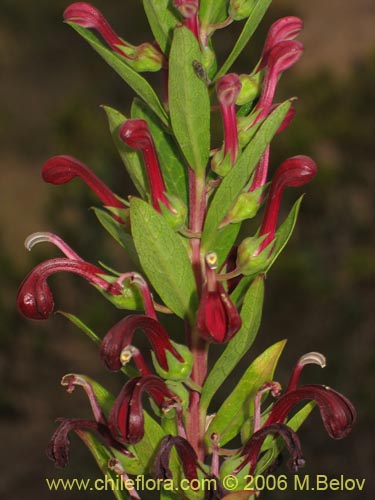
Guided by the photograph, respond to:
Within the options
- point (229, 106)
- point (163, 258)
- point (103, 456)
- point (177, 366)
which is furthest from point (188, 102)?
point (103, 456)

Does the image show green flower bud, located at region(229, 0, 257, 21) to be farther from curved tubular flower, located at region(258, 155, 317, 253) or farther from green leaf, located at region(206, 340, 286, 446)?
green leaf, located at region(206, 340, 286, 446)

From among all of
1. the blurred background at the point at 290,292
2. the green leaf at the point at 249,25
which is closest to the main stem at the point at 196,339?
the green leaf at the point at 249,25

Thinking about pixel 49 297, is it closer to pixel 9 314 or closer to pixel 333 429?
pixel 333 429

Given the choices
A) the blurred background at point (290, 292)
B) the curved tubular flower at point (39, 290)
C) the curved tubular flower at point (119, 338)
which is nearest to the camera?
the curved tubular flower at point (119, 338)
